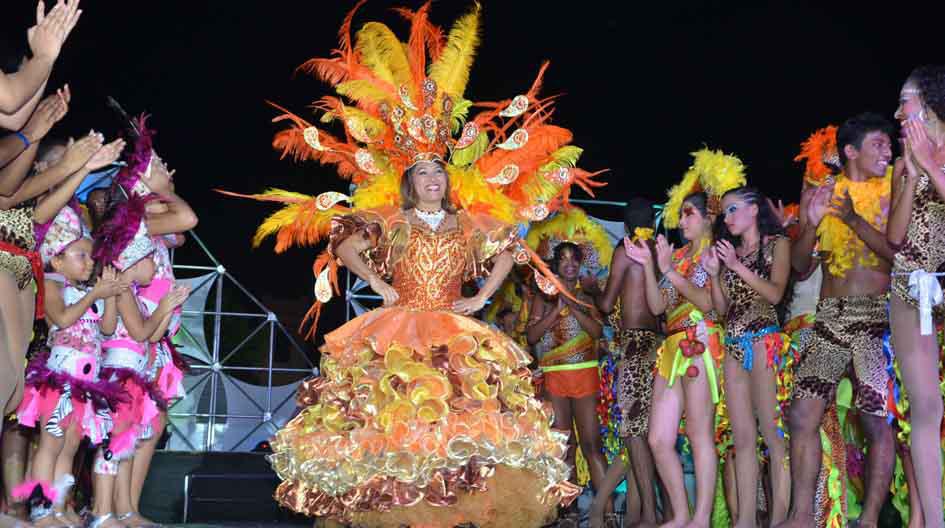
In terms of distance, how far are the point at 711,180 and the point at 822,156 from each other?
598 millimetres

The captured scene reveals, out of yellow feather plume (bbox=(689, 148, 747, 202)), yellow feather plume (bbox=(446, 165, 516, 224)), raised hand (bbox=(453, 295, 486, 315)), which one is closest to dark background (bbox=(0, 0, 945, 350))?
yellow feather plume (bbox=(689, 148, 747, 202))

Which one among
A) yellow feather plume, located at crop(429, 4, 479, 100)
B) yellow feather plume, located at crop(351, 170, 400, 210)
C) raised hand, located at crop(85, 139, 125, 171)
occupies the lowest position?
raised hand, located at crop(85, 139, 125, 171)

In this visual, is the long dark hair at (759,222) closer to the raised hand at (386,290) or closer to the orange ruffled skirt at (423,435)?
the orange ruffled skirt at (423,435)

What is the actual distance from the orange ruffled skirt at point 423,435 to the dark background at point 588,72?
5013 mm

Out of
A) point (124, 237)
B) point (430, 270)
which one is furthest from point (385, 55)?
point (124, 237)

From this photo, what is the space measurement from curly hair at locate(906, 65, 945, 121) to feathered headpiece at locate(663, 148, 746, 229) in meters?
1.66

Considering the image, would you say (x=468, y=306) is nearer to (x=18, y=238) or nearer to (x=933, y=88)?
(x=18, y=238)

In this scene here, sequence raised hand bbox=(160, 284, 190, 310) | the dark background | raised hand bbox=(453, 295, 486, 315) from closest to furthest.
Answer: raised hand bbox=(160, 284, 190, 310) < raised hand bbox=(453, 295, 486, 315) < the dark background

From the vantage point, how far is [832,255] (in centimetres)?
516

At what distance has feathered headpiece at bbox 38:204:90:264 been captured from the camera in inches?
199

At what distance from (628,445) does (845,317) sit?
60.1 inches

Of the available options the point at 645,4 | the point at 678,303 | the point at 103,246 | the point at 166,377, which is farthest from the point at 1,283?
the point at 645,4

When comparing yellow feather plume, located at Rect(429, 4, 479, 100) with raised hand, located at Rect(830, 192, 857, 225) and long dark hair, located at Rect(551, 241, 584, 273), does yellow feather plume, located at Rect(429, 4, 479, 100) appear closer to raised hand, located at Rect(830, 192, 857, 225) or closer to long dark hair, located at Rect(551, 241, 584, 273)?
long dark hair, located at Rect(551, 241, 584, 273)

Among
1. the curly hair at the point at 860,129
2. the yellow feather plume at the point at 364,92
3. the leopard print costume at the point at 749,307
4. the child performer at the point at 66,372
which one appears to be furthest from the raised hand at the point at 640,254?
the child performer at the point at 66,372
